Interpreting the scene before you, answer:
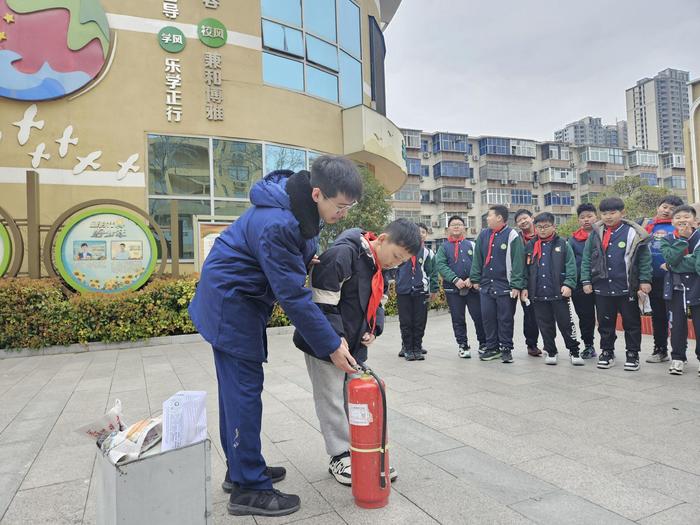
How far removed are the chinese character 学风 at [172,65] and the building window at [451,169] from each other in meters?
42.3

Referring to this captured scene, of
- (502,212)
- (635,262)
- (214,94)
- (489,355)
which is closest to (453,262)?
(502,212)

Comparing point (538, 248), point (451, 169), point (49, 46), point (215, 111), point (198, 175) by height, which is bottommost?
point (538, 248)

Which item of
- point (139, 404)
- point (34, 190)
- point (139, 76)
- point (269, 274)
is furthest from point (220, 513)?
point (139, 76)

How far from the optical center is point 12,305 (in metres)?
7.00

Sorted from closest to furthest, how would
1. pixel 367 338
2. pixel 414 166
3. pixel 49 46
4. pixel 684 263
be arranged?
1. pixel 367 338
2. pixel 684 263
3. pixel 49 46
4. pixel 414 166

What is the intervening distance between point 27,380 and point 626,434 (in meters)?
6.02

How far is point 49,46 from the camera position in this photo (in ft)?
35.4

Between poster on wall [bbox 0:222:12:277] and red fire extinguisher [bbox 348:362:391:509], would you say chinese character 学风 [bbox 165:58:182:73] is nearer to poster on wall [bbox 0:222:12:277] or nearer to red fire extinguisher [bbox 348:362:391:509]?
poster on wall [bbox 0:222:12:277]

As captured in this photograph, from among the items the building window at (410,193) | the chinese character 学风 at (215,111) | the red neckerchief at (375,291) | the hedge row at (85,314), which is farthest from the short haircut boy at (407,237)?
the building window at (410,193)

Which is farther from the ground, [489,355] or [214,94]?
[214,94]

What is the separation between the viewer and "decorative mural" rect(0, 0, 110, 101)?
10.5 m

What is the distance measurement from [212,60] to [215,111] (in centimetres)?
121

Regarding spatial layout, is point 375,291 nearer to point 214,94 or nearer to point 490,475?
point 490,475

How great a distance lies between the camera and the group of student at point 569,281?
16.8ft
